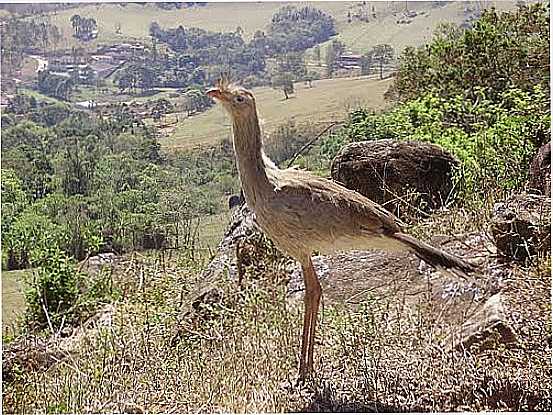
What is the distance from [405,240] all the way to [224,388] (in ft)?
1.91

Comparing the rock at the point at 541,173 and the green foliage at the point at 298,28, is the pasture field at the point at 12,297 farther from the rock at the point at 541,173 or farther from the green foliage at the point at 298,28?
the rock at the point at 541,173

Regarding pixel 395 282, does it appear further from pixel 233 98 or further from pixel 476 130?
pixel 476 130

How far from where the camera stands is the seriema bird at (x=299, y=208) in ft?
5.76

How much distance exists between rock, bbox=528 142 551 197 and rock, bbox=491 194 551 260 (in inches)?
9.9

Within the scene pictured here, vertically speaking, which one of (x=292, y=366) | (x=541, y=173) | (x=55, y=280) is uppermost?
(x=541, y=173)

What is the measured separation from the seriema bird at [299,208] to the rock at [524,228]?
53 centimetres

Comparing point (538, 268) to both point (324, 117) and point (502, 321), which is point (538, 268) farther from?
point (324, 117)

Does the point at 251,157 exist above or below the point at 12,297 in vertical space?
above

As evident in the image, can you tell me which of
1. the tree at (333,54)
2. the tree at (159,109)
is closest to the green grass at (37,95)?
the tree at (159,109)

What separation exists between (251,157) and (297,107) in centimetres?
101

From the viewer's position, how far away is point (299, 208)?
1.76m

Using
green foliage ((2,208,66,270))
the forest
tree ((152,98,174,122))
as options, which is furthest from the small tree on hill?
green foliage ((2,208,66,270))

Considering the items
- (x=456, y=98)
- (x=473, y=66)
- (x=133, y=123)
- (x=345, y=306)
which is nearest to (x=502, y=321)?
(x=345, y=306)

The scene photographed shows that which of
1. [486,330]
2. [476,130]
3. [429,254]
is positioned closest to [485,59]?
[476,130]
